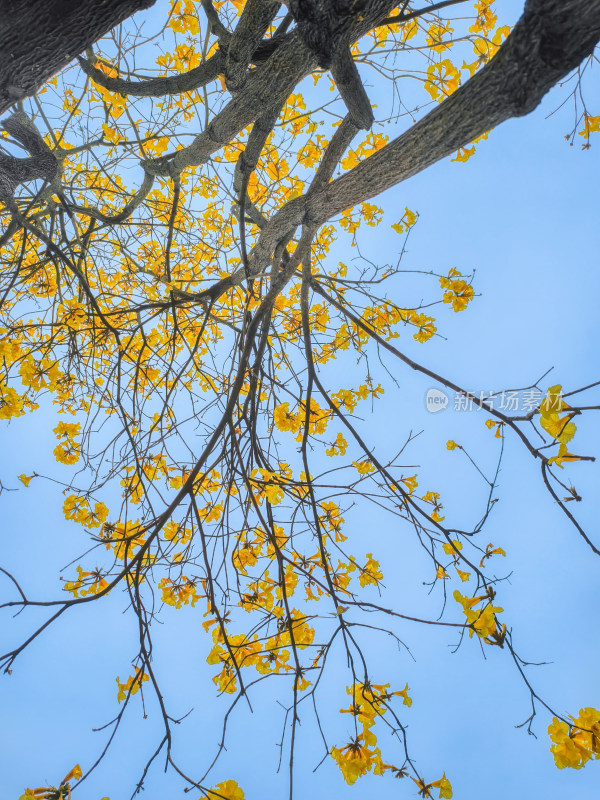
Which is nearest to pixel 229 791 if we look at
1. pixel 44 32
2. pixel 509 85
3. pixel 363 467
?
pixel 363 467

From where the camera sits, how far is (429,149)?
4.58ft

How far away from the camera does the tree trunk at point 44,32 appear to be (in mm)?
1385

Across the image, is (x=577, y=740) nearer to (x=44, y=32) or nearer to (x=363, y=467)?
(x=363, y=467)

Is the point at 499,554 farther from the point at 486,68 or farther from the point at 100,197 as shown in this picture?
the point at 100,197

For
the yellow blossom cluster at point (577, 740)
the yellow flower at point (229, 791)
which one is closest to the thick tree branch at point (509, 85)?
the yellow blossom cluster at point (577, 740)

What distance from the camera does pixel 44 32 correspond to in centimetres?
142

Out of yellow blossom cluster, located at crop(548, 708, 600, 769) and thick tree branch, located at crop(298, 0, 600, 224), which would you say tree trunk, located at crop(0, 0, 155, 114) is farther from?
yellow blossom cluster, located at crop(548, 708, 600, 769)

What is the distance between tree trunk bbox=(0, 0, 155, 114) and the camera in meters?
1.38

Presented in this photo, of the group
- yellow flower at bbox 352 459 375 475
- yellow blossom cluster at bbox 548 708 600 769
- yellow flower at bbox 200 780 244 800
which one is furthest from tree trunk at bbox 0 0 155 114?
yellow blossom cluster at bbox 548 708 600 769

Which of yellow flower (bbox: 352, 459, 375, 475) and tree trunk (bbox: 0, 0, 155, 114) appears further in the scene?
yellow flower (bbox: 352, 459, 375, 475)

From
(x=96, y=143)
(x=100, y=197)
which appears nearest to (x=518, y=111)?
(x=96, y=143)

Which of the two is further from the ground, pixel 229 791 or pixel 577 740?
pixel 577 740

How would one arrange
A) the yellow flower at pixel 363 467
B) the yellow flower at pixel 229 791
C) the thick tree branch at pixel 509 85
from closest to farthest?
the thick tree branch at pixel 509 85 → the yellow flower at pixel 229 791 → the yellow flower at pixel 363 467

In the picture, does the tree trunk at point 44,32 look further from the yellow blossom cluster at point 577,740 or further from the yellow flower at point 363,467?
the yellow blossom cluster at point 577,740
